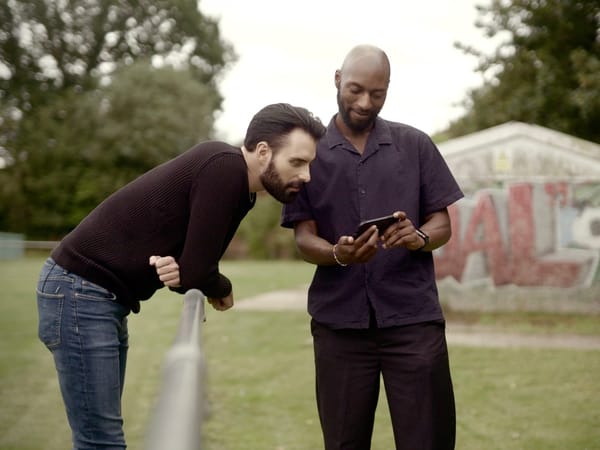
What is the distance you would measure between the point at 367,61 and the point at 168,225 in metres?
1.05

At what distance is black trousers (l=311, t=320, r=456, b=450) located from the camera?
3119 millimetres

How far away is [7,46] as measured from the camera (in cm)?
4300

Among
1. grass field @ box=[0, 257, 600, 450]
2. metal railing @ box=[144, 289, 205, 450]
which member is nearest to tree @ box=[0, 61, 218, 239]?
grass field @ box=[0, 257, 600, 450]

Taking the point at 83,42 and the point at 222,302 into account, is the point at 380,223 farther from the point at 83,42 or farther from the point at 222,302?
the point at 83,42

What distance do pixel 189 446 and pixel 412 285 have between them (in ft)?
7.44

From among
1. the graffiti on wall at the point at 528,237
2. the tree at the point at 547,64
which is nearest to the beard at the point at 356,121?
the graffiti on wall at the point at 528,237

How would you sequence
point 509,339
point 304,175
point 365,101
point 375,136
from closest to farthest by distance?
1. point 304,175
2. point 365,101
3. point 375,136
4. point 509,339

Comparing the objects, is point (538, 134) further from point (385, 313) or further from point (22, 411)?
point (385, 313)

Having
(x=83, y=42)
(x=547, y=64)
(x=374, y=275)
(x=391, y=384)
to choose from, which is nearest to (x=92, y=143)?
(x=83, y=42)

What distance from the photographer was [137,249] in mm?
2742

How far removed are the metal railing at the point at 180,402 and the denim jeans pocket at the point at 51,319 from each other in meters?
1.26

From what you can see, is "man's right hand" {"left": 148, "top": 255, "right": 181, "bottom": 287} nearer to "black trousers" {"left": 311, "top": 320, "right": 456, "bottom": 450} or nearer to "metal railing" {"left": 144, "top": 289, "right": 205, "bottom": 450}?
"black trousers" {"left": 311, "top": 320, "right": 456, "bottom": 450}

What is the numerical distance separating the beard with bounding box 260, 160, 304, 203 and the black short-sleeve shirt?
0.36m

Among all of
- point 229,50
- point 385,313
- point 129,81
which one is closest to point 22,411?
point 385,313
